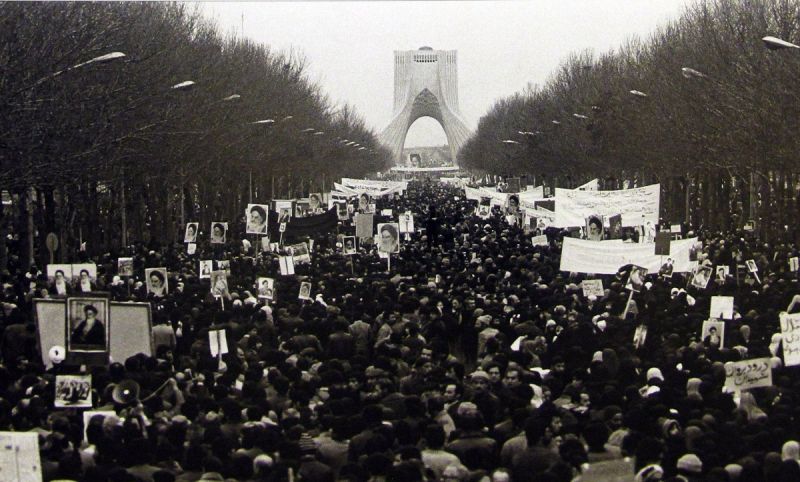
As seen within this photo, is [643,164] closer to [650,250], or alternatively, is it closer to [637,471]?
[650,250]

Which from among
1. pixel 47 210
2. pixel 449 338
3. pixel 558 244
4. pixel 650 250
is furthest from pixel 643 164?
pixel 449 338

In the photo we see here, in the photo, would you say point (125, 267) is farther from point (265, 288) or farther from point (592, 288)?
point (592, 288)

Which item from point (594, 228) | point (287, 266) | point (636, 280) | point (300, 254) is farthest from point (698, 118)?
point (636, 280)

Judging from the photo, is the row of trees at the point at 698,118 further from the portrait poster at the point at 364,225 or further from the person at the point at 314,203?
the person at the point at 314,203

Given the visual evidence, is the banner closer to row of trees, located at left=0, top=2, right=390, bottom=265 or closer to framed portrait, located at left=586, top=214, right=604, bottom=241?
framed portrait, located at left=586, top=214, right=604, bottom=241

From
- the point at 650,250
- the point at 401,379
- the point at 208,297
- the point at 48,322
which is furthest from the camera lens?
the point at 650,250

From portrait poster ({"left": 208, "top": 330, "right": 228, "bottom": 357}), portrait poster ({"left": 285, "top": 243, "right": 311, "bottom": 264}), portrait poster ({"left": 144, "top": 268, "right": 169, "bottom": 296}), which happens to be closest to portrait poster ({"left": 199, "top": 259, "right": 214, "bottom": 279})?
portrait poster ({"left": 285, "top": 243, "right": 311, "bottom": 264})
